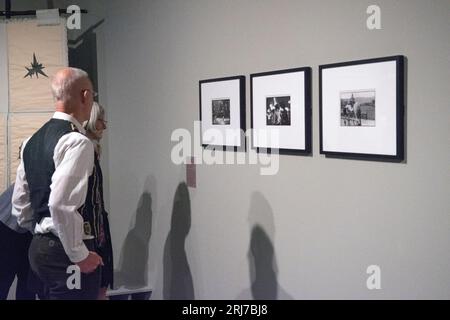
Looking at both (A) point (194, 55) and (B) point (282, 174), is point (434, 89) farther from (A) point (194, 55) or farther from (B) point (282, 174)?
(A) point (194, 55)

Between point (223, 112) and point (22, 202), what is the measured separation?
1.13m

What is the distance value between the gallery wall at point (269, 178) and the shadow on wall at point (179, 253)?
13 mm

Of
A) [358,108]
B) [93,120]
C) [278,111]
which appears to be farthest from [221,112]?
[358,108]

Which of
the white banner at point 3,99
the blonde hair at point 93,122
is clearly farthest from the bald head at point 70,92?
the white banner at point 3,99

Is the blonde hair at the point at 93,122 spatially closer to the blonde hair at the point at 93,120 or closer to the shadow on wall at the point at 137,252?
the blonde hair at the point at 93,120

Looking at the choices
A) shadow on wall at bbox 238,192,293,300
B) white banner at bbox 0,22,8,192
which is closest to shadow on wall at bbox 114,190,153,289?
white banner at bbox 0,22,8,192

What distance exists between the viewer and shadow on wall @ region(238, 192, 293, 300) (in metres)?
2.80

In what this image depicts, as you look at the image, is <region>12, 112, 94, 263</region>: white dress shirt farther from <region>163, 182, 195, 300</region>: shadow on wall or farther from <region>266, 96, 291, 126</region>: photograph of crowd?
<region>163, 182, 195, 300</region>: shadow on wall

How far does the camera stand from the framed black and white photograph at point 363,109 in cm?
208

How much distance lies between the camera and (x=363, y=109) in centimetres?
222

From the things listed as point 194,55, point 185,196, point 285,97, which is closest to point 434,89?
point 285,97

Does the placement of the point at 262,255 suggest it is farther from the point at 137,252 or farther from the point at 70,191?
the point at 137,252

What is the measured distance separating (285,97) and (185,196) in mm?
1175

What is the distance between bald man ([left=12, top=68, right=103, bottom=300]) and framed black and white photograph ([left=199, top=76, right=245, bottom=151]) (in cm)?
75
